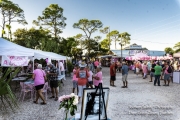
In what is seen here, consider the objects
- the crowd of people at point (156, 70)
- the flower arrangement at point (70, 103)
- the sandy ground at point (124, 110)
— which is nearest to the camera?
the flower arrangement at point (70, 103)

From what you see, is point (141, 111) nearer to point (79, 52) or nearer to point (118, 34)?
point (79, 52)

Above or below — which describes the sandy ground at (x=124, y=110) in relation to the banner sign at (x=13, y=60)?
below

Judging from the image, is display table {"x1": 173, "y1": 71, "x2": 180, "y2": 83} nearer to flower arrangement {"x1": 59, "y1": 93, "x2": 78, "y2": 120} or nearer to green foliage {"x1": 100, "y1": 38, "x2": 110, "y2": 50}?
flower arrangement {"x1": 59, "y1": 93, "x2": 78, "y2": 120}

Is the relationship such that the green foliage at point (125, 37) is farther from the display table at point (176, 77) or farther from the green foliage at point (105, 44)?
the display table at point (176, 77)

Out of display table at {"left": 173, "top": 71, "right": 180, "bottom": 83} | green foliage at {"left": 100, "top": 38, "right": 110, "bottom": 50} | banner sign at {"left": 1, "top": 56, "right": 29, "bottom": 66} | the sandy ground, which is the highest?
green foliage at {"left": 100, "top": 38, "right": 110, "bottom": 50}

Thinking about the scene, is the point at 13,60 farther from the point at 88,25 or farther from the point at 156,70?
the point at 88,25

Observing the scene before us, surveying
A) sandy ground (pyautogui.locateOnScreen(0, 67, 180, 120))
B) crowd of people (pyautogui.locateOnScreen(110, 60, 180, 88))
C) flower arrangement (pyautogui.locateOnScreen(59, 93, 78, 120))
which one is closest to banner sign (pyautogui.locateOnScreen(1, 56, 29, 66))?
sandy ground (pyautogui.locateOnScreen(0, 67, 180, 120))

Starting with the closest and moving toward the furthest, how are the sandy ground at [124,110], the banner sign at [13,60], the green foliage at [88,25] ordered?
the sandy ground at [124,110], the banner sign at [13,60], the green foliage at [88,25]

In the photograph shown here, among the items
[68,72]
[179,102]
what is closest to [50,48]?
[68,72]

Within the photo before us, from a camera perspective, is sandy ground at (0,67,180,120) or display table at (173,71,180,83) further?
display table at (173,71,180,83)

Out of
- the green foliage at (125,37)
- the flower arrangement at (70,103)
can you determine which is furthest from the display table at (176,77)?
the green foliage at (125,37)

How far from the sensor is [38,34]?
33.3m

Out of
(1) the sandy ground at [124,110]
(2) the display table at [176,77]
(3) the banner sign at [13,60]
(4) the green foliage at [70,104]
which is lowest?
(1) the sandy ground at [124,110]

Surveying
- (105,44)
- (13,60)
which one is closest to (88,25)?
(105,44)
